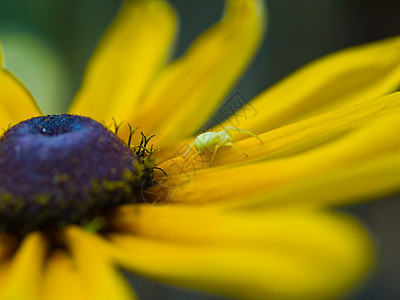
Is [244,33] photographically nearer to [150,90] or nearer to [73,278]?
[150,90]

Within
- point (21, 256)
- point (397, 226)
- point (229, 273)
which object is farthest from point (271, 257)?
point (397, 226)

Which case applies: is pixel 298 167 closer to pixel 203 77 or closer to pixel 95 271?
pixel 95 271

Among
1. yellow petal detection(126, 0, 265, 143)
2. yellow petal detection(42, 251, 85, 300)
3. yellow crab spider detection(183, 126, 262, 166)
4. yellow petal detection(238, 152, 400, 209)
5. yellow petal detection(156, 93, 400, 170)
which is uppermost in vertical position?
yellow petal detection(126, 0, 265, 143)

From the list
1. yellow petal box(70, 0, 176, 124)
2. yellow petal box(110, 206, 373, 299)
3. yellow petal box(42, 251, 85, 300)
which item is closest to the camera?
yellow petal box(110, 206, 373, 299)

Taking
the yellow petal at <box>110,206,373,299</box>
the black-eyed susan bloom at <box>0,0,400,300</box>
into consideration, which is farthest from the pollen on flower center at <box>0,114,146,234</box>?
the yellow petal at <box>110,206,373,299</box>

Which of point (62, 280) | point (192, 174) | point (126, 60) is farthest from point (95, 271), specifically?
point (126, 60)

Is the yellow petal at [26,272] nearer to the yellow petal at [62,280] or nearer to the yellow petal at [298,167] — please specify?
the yellow petal at [62,280]

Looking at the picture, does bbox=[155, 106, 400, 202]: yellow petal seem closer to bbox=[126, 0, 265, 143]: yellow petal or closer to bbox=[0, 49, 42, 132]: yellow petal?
bbox=[126, 0, 265, 143]: yellow petal

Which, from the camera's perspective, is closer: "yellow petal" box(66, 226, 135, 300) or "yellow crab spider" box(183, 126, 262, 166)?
"yellow petal" box(66, 226, 135, 300)
